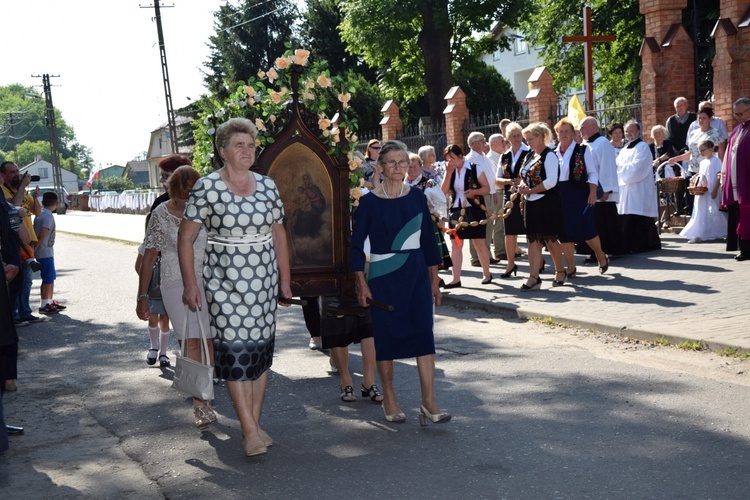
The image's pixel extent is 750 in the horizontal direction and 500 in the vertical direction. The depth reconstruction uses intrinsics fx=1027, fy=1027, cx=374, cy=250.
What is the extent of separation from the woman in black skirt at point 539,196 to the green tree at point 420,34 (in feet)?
92.1

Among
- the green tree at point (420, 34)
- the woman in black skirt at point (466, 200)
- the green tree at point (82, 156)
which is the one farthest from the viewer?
the green tree at point (82, 156)

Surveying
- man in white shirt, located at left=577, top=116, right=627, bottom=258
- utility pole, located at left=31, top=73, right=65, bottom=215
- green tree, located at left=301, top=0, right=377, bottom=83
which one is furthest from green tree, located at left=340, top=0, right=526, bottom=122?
utility pole, located at left=31, top=73, right=65, bottom=215

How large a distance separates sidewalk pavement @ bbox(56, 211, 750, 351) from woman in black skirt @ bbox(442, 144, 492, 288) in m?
0.36

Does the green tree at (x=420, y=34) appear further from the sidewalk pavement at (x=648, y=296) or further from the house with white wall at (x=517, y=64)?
the house with white wall at (x=517, y=64)

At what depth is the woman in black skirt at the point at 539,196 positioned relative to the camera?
1191cm

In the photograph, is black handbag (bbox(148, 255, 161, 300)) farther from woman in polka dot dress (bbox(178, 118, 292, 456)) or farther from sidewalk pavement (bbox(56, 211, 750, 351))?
sidewalk pavement (bbox(56, 211, 750, 351))

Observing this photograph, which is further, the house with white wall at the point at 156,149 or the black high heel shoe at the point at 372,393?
the house with white wall at the point at 156,149

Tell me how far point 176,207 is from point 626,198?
924cm

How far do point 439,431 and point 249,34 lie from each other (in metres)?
56.8

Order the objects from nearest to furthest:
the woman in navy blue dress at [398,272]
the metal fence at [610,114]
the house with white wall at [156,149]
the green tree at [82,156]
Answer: the woman in navy blue dress at [398,272] → the metal fence at [610,114] → the house with white wall at [156,149] → the green tree at [82,156]

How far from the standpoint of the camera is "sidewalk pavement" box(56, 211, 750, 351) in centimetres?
912

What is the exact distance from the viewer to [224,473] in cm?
572

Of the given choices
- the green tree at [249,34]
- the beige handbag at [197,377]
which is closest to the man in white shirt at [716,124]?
the beige handbag at [197,377]

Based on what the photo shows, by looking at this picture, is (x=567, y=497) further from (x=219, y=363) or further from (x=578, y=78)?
(x=578, y=78)
